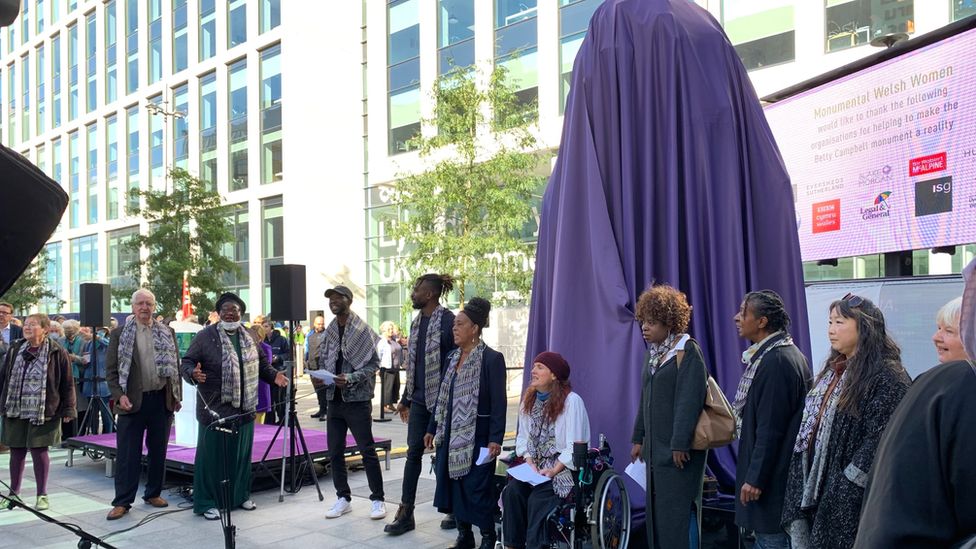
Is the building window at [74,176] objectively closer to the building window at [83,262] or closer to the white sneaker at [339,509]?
the building window at [83,262]

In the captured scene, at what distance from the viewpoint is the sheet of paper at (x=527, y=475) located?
16.3ft

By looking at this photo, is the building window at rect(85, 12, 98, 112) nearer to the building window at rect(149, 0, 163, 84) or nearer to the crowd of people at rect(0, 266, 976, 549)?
the building window at rect(149, 0, 163, 84)

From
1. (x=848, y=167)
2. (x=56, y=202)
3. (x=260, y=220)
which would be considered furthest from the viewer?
(x=260, y=220)

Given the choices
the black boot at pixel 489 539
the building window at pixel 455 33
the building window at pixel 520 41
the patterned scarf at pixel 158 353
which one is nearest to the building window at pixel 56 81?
the building window at pixel 455 33

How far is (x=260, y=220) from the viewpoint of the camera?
31.4 metres

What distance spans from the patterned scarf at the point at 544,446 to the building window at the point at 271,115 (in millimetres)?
27197

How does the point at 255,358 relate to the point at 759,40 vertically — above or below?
below

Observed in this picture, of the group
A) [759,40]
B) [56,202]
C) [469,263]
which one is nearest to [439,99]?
[469,263]

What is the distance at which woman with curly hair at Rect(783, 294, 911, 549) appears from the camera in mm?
3260

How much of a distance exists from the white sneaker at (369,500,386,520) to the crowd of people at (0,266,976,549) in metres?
0.02

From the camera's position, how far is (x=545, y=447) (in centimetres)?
509

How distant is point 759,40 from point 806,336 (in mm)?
13888

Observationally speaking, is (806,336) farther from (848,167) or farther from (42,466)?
(42,466)

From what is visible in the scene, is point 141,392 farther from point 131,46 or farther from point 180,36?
point 131,46
